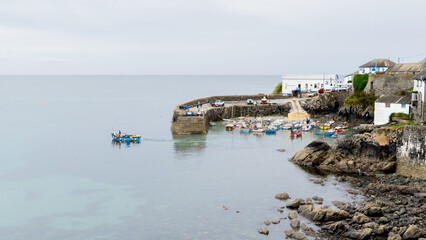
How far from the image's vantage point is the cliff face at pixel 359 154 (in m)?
37.6

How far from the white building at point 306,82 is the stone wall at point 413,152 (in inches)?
1948

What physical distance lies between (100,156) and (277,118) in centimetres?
3198

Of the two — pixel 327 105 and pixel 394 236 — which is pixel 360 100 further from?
pixel 394 236

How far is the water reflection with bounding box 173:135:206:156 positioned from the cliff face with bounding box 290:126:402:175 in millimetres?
13134

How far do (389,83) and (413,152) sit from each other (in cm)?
Answer: 2672

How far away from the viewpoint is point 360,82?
64500mm

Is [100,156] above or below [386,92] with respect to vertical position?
below

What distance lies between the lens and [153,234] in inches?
1040

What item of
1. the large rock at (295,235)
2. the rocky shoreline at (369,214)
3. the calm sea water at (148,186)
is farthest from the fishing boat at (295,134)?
the large rock at (295,235)

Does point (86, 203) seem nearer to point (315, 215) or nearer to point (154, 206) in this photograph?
point (154, 206)

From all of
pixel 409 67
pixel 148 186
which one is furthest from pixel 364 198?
pixel 409 67

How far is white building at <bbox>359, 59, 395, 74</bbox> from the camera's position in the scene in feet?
246

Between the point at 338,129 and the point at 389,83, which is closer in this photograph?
the point at 338,129

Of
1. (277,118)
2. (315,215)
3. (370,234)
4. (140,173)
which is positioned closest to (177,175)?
(140,173)
